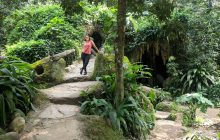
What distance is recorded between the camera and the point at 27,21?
56.4ft

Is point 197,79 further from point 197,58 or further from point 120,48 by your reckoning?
point 120,48

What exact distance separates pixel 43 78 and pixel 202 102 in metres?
5.08

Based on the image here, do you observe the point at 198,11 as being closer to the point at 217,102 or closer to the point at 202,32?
the point at 202,32

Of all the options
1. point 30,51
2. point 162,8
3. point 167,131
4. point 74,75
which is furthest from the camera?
point 30,51

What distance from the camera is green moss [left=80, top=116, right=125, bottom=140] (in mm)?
6543

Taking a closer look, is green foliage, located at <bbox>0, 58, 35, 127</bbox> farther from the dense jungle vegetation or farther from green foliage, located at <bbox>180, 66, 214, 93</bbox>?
green foliage, located at <bbox>180, 66, 214, 93</bbox>

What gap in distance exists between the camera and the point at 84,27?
17.1 m

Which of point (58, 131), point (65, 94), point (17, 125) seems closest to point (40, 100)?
point (65, 94)

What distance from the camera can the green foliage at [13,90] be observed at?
7000 millimetres

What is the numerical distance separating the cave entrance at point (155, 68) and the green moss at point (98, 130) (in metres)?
8.81

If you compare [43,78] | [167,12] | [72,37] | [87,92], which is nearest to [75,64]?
[72,37]

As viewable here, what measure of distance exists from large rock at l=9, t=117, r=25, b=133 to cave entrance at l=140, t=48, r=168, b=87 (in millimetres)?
9776

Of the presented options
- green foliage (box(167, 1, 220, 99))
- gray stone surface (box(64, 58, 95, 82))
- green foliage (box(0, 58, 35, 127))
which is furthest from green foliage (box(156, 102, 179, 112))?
green foliage (box(0, 58, 35, 127))

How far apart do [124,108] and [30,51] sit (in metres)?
7.33
